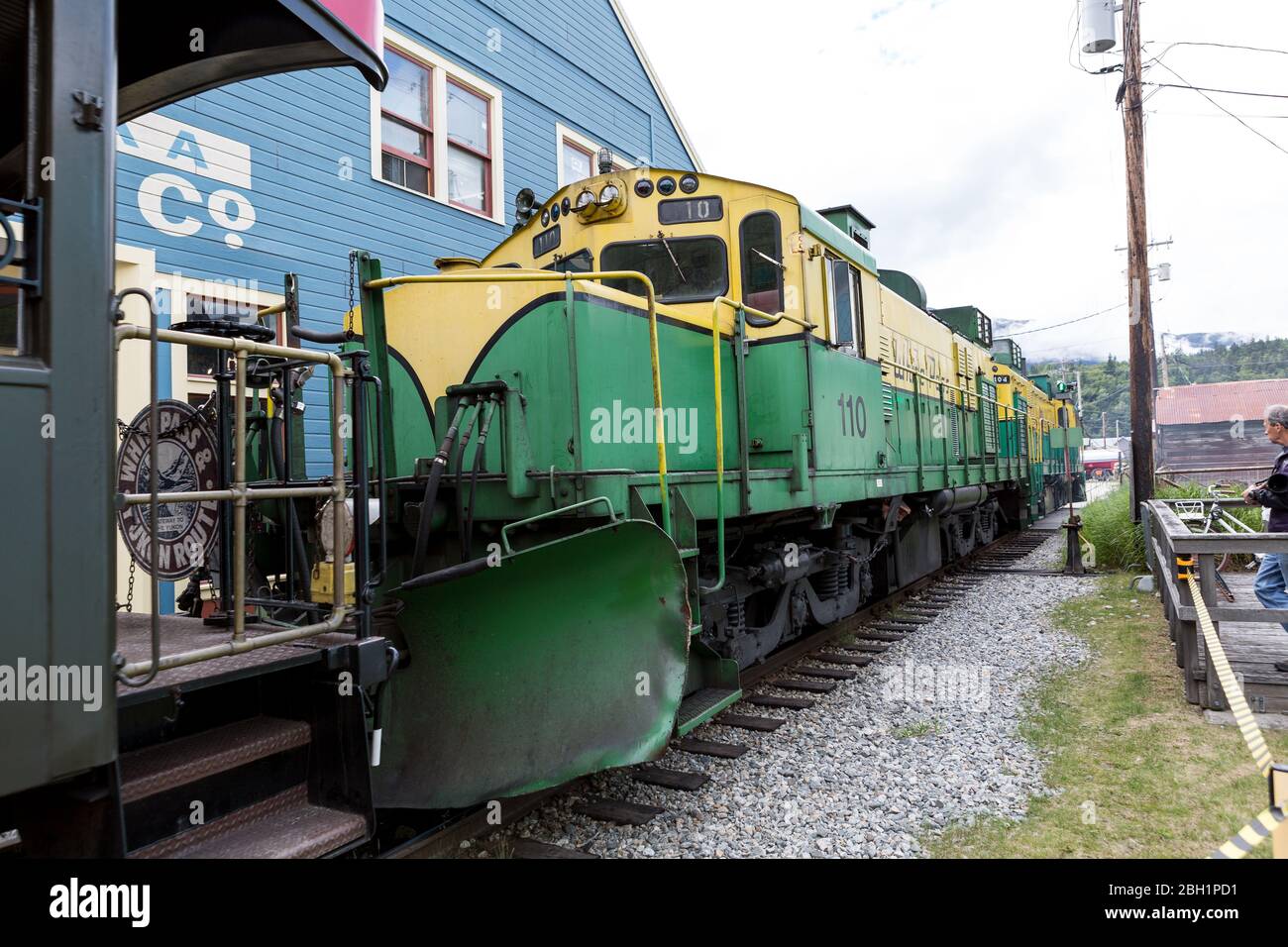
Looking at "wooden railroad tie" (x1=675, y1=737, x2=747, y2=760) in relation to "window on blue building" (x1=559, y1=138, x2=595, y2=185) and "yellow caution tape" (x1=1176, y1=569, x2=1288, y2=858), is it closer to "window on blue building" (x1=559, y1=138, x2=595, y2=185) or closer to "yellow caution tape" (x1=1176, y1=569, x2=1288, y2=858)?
"yellow caution tape" (x1=1176, y1=569, x2=1288, y2=858)

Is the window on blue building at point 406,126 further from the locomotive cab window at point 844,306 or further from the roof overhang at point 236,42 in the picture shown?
the roof overhang at point 236,42

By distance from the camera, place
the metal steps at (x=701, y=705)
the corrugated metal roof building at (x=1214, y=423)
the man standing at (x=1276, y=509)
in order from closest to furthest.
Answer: the metal steps at (x=701, y=705) < the man standing at (x=1276, y=509) < the corrugated metal roof building at (x=1214, y=423)

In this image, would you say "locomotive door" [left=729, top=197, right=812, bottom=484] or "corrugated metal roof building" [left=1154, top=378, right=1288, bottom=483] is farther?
"corrugated metal roof building" [left=1154, top=378, right=1288, bottom=483]

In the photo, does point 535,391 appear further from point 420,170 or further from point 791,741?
point 420,170

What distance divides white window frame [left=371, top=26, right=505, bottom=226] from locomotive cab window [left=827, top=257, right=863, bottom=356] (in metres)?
5.57

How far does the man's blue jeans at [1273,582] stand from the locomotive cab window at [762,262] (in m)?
4.03

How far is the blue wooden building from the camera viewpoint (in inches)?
285

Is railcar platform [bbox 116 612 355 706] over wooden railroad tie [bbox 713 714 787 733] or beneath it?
over

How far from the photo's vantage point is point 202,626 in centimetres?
316

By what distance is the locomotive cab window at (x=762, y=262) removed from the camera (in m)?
5.60

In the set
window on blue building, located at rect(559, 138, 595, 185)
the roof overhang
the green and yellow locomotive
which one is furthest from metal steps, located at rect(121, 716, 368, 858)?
window on blue building, located at rect(559, 138, 595, 185)

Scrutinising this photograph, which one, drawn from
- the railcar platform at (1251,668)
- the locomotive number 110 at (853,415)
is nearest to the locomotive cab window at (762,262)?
the locomotive number 110 at (853,415)

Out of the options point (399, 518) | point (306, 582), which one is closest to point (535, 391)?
point (399, 518)

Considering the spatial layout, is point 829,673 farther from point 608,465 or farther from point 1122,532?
point 1122,532
